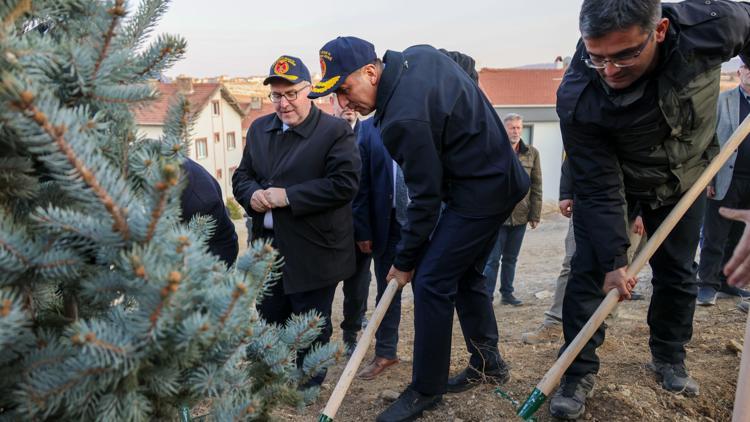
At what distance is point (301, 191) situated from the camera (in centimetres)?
346

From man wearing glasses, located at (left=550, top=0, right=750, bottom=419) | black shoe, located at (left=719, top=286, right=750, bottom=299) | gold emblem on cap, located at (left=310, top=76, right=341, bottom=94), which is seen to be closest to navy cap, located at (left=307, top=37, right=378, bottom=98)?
gold emblem on cap, located at (left=310, top=76, right=341, bottom=94)

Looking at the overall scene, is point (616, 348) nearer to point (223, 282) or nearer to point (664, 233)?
point (664, 233)

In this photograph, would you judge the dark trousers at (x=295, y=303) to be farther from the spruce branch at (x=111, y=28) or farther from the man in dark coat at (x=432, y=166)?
the spruce branch at (x=111, y=28)

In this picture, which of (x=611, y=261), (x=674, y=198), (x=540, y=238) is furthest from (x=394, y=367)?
(x=540, y=238)

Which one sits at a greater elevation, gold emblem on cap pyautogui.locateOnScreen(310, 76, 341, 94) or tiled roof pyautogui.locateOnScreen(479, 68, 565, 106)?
gold emblem on cap pyautogui.locateOnScreen(310, 76, 341, 94)

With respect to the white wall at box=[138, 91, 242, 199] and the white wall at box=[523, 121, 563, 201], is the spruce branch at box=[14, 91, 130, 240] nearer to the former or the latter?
the white wall at box=[523, 121, 563, 201]

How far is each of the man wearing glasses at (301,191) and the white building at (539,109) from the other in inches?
833

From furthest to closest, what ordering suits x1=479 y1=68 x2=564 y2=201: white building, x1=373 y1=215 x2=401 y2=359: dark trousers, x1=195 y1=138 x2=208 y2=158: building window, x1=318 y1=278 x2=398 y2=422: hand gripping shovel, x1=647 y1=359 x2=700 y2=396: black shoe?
x1=195 y1=138 x2=208 y2=158: building window, x1=479 y1=68 x2=564 y2=201: white building, x1=373 y1=215 x2=401 y2=359: dark trousers, x1=647 y1=359 x2=700 y2=396: black shoe, x1=318 y1=278 x2=398 y2=422: hand gripping shovel

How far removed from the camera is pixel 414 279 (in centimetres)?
313

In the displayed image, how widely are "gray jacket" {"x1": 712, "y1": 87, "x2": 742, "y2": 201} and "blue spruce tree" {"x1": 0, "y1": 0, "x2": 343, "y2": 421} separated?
185 inches

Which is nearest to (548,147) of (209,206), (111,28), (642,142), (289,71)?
(289,71)

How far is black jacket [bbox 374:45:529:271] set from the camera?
2.77 metres

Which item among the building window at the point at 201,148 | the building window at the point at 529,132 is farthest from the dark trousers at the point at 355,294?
the building window at the point at 201,148

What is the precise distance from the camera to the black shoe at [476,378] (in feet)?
11.1
